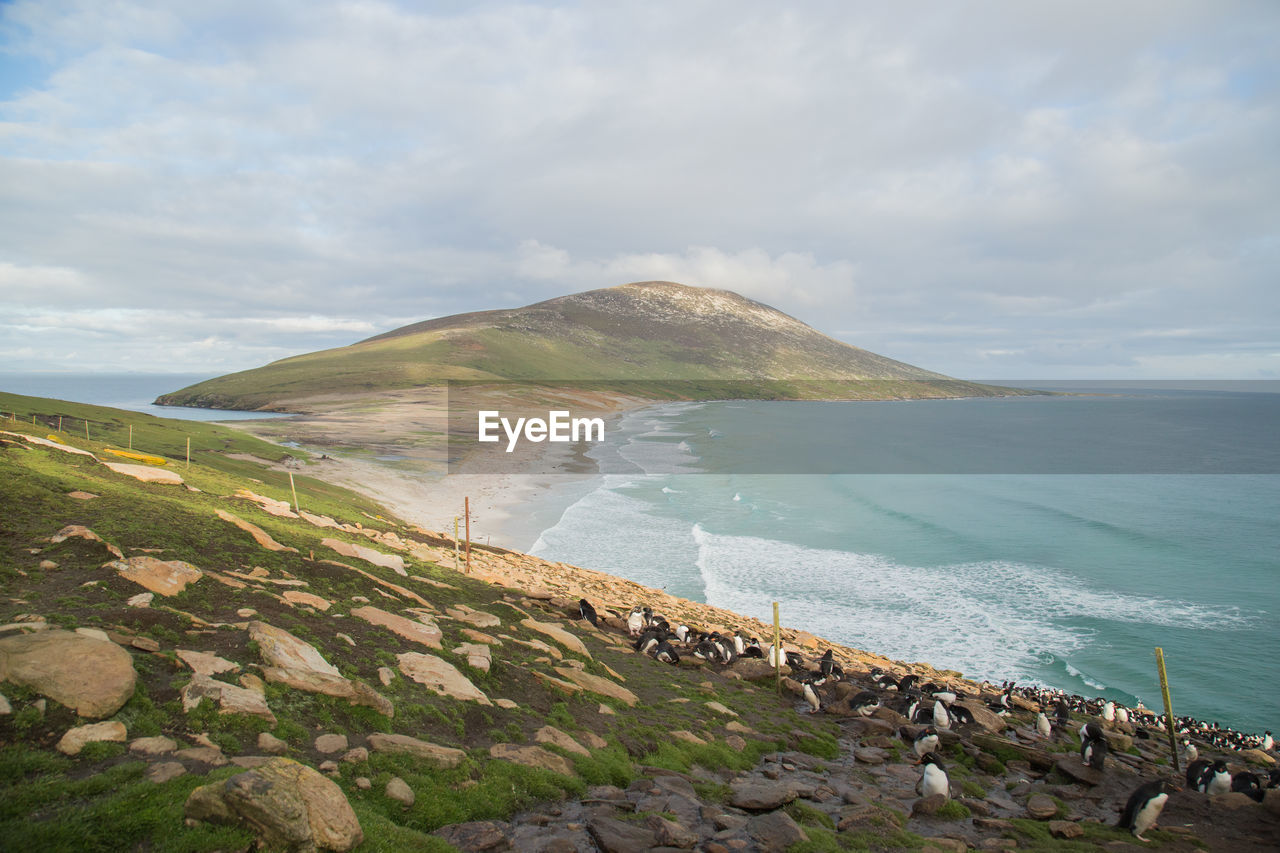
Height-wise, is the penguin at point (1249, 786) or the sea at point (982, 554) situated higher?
the penguin at point (1249, 786)

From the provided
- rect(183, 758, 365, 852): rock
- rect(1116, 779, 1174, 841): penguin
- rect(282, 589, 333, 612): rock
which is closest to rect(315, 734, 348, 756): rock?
rect(183, 758, 365, 852): rock

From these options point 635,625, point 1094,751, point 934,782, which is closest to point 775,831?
point 934,782

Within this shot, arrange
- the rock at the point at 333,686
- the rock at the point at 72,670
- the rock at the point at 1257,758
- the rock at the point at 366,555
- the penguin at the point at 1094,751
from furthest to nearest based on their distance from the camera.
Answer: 1. the rock at the point at 366,555
2. the rock at the point at 1257,758
3. the penguin at the point at 1094,751
4. the rock at the point at 333,686
5. the rock at the point at 72,670

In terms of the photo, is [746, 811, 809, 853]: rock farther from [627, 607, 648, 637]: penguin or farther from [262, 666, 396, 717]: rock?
[627, 607, 648, 637]: penguin

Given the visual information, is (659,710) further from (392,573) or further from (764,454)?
(764,454)

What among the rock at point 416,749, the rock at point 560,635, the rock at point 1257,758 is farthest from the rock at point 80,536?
the rock at point 1257,758

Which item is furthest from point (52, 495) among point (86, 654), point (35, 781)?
point (35, 781)

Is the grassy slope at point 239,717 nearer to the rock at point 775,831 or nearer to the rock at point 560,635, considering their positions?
the rock at point 560,635
